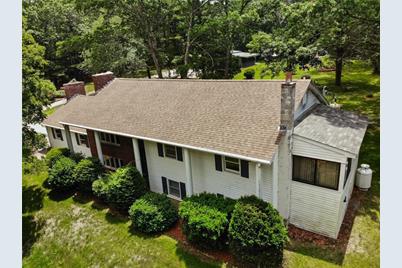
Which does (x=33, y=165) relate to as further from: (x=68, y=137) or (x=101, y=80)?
(x=101, y=80)

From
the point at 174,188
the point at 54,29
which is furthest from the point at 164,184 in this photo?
the point at 54,29

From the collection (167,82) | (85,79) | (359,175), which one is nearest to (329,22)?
(359,175)

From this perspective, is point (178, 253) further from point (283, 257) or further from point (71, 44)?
point (71, 44)

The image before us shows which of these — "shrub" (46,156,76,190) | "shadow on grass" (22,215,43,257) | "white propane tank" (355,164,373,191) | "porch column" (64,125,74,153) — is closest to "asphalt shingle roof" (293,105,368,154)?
"white propane tank" (355,164,373,191)

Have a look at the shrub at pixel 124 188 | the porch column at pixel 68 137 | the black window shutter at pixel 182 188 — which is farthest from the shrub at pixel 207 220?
the porch column at pixel 68 137

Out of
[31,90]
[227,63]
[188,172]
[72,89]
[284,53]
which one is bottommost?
[188,172]

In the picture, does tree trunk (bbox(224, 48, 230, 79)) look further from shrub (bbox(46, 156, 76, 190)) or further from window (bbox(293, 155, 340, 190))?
window (bbox(293, 155, 340, 190))
